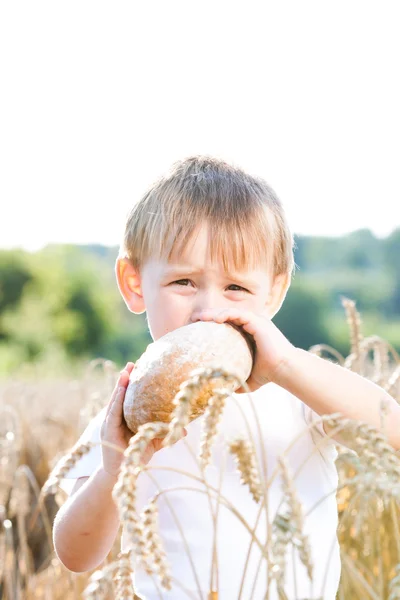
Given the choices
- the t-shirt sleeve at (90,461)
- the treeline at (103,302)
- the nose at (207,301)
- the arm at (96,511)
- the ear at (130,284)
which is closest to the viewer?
the arm at (96,511)

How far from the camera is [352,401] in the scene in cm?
173

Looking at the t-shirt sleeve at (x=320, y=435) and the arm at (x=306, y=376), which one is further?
the t-shirt sleeve at (x=320, y=435)

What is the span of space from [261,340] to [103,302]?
44329 millimetres

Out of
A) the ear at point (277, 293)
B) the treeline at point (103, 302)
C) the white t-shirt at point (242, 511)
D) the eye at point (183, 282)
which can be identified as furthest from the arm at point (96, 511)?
the treeline at point (103, 302)

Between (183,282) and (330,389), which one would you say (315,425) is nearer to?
(330,389)

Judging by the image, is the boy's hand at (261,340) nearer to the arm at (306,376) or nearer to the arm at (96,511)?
the arm at (306,376)

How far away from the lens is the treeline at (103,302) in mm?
42688

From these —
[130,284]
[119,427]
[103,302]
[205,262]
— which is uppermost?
[205,262]

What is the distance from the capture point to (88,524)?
1.95 metres

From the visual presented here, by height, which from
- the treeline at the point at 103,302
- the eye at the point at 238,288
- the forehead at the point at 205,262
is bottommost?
the treeline at the point at 103,302

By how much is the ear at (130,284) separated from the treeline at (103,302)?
3592cm

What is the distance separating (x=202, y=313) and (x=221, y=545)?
59cm

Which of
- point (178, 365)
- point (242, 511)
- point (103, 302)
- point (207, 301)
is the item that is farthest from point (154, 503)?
point (103, 302)

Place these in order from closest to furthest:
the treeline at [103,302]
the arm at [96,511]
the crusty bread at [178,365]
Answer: the crusty bread at [178,365] → the arm at [96,511] → the treeline at [103,302]
